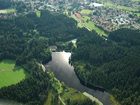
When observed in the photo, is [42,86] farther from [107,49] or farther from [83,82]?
[107,49]

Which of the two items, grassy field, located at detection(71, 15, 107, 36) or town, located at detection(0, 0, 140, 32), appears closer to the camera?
grassy field, located at detection(71, 15, 107, 36)

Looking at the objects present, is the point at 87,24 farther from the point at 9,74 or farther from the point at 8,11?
the point at 9,74

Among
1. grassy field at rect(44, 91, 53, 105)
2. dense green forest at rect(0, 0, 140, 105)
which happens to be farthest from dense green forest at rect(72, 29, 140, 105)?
grassy field at rect(44, 91, 53, 105)

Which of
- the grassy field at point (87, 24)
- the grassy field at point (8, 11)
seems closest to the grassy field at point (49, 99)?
the grassy field at point (87, 24)

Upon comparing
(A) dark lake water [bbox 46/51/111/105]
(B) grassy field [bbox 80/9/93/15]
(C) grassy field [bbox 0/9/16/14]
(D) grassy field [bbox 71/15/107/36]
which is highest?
(C) grassy field [bbox 0/9/16/14]

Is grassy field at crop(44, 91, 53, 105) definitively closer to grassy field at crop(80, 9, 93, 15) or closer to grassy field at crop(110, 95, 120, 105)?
grassy field at crop(110, 95, 120, 105)

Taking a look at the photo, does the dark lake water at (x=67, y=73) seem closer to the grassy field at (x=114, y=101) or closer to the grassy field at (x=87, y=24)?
the grassy field at (x=114, y=101)

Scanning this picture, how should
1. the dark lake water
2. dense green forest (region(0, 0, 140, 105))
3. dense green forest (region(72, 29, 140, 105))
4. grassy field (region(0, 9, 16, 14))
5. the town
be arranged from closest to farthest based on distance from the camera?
dense green forest (region(0, 0, 140, 105)) < dense green forest (region(72, 29, 140, 105)) < the dark lake water < the town < grassy field (region(0, 9, 16, 14))
